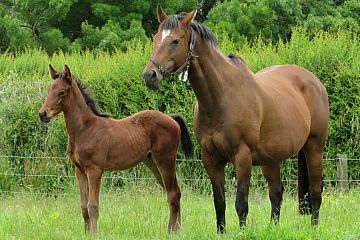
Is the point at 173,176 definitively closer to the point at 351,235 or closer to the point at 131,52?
the point at 351,235

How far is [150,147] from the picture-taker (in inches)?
348

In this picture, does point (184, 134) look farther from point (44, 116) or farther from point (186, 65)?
point (186, 65)

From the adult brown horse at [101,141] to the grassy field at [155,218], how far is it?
452mm

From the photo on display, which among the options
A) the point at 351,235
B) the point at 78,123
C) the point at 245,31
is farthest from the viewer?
the point at 245,31

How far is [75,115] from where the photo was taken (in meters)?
8.38

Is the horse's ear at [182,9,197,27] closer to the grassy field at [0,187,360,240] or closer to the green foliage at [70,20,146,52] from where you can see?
the grassy field at [0,187,360,240]

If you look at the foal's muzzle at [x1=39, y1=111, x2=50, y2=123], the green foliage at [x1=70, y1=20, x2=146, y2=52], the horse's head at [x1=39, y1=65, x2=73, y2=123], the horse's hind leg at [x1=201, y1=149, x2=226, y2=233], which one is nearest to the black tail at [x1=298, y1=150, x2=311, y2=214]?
the horse's hind leg at [x1=201, y1=149, x2=226, y2=233]

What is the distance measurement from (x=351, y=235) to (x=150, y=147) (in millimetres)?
2996

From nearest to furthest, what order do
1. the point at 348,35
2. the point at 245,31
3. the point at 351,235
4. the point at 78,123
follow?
the point at 351,235 < the point at 78,123 < the point at 348,35 < the point at 245,31

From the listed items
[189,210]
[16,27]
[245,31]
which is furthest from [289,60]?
[16,27]

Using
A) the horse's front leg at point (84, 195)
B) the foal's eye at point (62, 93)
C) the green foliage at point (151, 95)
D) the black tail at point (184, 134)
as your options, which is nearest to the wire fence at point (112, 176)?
the green foliage at point (151, 95)

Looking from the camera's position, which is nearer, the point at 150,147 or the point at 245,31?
the point at 150,147

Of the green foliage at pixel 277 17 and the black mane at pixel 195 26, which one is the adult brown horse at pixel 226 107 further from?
the green foliage at pixel 277 17

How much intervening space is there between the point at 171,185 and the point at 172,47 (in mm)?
2231
